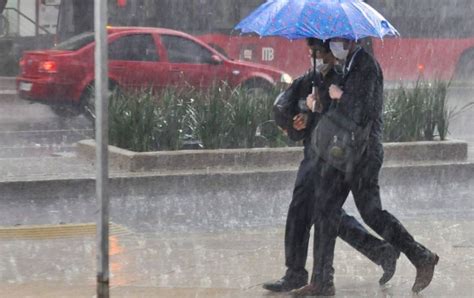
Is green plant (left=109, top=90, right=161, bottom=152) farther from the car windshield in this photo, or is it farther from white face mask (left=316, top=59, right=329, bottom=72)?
the car windshield

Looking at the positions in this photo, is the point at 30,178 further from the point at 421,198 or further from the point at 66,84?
the point at 66,84

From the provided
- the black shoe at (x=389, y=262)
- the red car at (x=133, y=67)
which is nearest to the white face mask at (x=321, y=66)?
the black shoe at (x=389, y=262)

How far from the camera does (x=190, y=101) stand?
1276cm

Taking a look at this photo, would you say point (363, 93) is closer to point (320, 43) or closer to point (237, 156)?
point (320, 43)

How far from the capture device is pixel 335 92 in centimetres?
614

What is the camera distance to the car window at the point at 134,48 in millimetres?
18609

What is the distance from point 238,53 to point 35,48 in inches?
228

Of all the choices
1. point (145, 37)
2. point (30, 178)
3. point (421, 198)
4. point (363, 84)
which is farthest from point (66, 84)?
point (363, 84)

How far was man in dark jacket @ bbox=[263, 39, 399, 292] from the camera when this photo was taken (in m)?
6.32

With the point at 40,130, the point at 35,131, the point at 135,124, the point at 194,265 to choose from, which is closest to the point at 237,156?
the point at 135,124

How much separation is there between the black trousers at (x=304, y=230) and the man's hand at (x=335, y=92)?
45cm

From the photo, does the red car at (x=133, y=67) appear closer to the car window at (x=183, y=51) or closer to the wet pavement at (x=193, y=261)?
the car window at (x=183, y=51)

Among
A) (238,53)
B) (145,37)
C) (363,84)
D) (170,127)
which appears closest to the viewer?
(363,84)

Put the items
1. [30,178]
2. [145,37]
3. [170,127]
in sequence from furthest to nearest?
[145,37], [170,127], [30,178]
